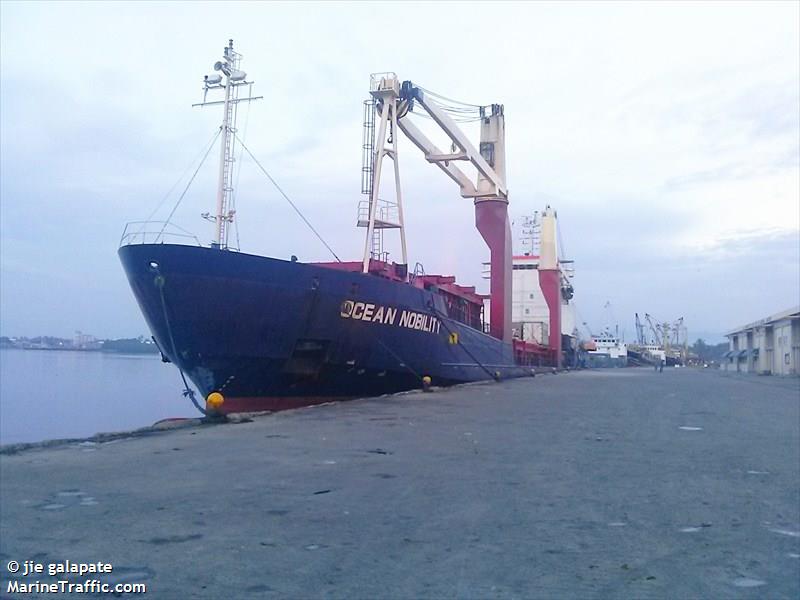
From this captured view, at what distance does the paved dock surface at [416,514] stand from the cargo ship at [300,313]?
4037mm

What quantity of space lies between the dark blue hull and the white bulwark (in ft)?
94.1

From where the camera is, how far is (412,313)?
55.0 ft

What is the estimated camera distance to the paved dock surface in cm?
344

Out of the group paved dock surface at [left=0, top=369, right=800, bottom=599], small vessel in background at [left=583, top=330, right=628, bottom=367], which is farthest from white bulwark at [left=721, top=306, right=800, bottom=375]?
paved dock surface at [left=0, top=369, right=800, bottom=599]

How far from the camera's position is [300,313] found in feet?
43.9

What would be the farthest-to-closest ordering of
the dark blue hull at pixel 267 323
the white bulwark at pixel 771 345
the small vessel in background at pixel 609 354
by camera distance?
the small vessel in background at pixel 609 354, the white bulwark at pixel 771 345, the dark blue hull at pixel 267 323

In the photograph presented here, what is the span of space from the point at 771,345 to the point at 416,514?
48138 mm

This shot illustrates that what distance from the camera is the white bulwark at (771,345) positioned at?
1517 inches

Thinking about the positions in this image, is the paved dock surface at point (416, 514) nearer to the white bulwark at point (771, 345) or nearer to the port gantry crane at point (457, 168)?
the port gantry crane at point (457, 168)

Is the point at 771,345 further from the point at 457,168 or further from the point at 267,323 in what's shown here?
the point at 267,323

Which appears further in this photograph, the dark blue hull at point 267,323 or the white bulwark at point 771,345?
the white bulwark at point 771,345

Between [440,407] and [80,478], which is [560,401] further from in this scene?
[80,478]

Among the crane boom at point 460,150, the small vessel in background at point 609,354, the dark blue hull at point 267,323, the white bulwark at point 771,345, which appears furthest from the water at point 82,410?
the small vessel in background at point 609,354

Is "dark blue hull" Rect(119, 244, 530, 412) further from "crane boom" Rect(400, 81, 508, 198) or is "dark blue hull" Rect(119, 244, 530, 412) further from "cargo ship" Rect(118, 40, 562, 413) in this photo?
"crane boom" Rect(400, 81, 508, 198)
